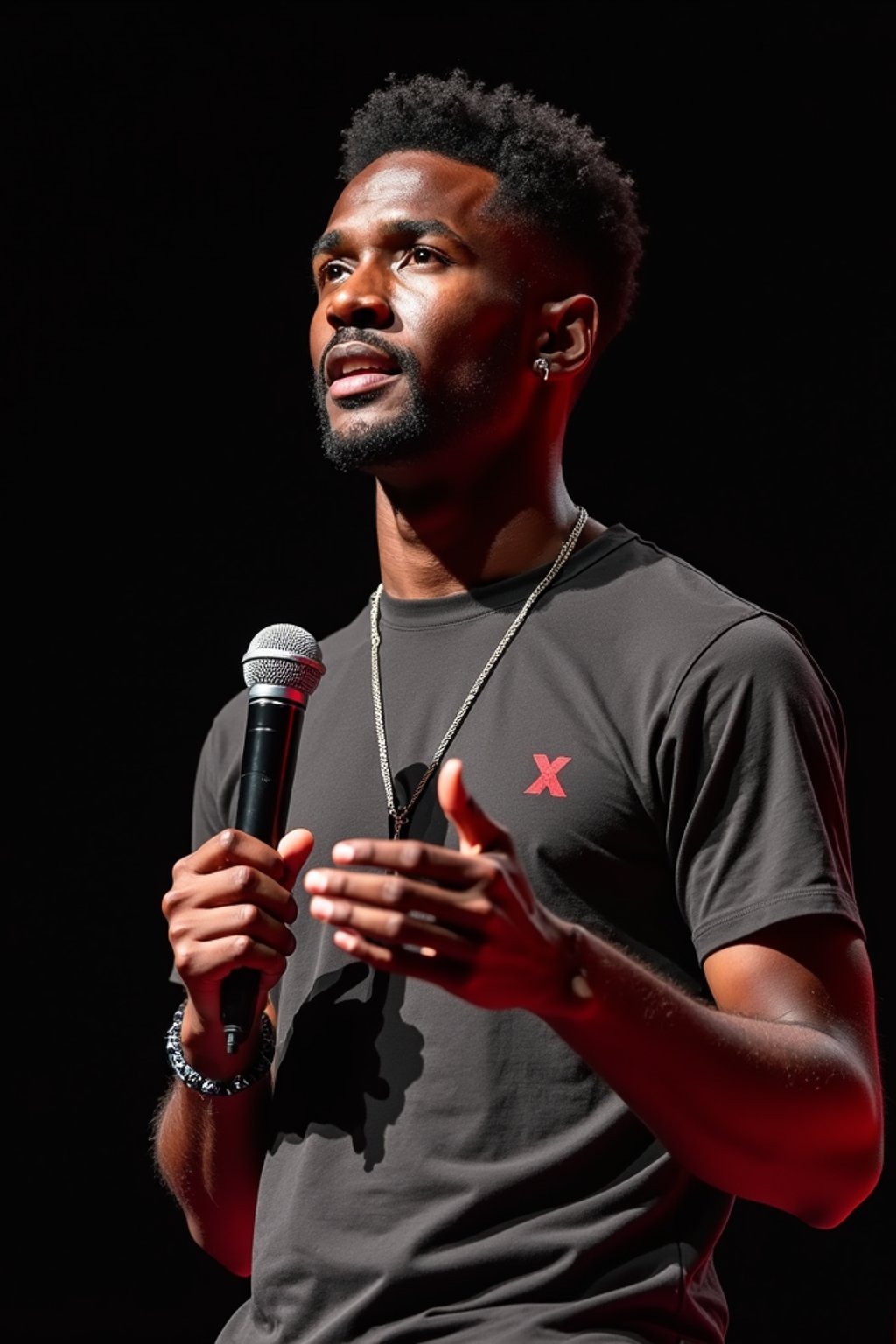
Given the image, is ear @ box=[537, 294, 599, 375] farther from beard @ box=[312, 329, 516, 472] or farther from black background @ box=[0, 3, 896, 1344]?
black background @ box=[0, 3, 896, 1344]

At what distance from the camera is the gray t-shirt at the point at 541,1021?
1.52 m

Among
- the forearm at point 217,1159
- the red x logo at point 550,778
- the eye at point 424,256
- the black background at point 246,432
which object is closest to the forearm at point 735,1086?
the red x logo at point 550,778

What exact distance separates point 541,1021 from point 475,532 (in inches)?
24.8

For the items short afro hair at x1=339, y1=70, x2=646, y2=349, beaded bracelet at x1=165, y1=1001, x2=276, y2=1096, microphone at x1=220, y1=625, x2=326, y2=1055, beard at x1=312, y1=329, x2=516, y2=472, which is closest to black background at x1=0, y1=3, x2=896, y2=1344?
short afro hair at x1=339, y1=70, x2=646, y2=349

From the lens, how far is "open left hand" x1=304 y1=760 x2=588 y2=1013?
1174mm

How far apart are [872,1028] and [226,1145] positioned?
0.71 metres

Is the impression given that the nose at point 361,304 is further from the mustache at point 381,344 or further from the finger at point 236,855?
the finger at point 236,855

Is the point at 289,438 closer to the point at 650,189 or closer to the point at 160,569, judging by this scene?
the point at 160,569

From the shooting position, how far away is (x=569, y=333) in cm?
203

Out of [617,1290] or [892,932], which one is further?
[892,932]

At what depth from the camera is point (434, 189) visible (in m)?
2.00

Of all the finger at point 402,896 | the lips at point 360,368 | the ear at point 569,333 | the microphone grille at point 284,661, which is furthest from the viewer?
the ear at point 569,333

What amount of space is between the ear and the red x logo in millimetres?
549

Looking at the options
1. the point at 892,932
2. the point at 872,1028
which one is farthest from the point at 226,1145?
the point at 892,932
